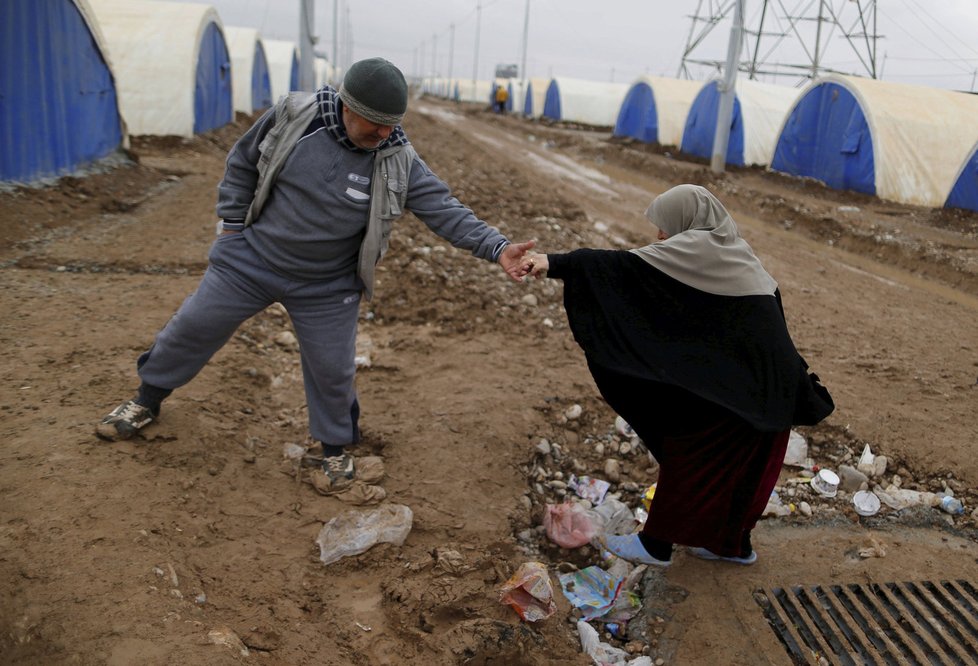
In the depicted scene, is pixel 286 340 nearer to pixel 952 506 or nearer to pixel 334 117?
pixel 334 117

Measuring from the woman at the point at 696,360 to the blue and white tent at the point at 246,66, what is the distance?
63.6ft

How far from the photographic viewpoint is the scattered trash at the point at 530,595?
2596mm

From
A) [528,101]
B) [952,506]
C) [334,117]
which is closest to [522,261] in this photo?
[334,117]

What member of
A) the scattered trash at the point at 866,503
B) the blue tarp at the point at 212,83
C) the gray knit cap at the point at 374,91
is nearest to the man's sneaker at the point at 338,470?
the gray knit cap at the point at 374,91

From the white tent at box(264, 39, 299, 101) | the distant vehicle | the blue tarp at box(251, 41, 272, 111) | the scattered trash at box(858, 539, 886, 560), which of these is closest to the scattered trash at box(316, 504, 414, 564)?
the scattered trash at box(858, 539, 886, 560)

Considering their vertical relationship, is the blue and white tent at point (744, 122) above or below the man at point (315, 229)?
above

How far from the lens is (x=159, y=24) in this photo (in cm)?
1355

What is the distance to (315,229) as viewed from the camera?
2.76 m

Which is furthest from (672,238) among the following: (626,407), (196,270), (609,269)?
(196,270)

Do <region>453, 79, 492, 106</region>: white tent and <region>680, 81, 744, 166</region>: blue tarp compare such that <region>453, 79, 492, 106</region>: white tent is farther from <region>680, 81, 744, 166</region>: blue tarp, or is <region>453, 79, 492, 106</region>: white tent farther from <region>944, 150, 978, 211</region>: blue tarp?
<region>944, 150, 978, 211</region>: blue tarp

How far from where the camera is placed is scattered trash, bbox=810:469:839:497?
142 inches

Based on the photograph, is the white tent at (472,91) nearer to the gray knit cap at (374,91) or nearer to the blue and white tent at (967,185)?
the blue and white tent at (967,185)

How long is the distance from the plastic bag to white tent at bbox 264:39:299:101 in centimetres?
2567

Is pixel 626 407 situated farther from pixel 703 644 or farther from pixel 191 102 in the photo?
pixel 191 102
